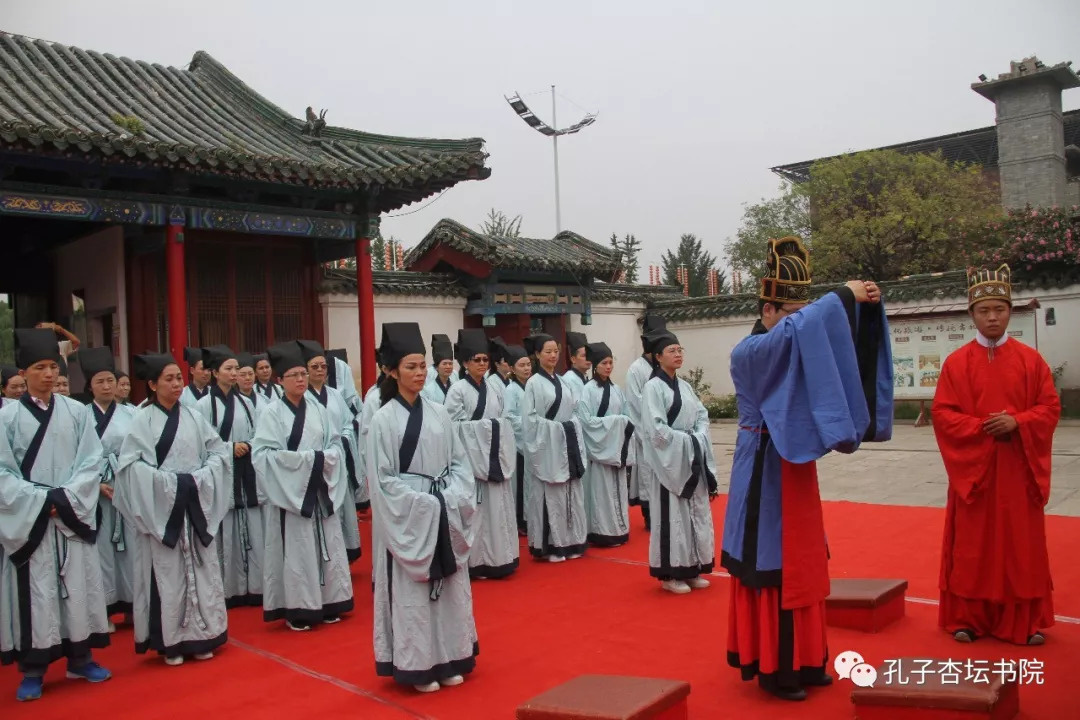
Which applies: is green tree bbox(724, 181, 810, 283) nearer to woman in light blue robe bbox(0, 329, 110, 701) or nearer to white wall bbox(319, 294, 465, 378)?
white wall bbox(319, 294, 465, 378)

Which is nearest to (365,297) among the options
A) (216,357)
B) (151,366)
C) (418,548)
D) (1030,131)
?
(216,357)

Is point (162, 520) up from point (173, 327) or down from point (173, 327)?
down

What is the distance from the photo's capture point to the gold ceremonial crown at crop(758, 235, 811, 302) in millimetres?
3975

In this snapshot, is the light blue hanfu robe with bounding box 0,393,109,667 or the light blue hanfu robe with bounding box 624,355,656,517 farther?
the light blue hanfu robe with bounding box 624,355,656,517

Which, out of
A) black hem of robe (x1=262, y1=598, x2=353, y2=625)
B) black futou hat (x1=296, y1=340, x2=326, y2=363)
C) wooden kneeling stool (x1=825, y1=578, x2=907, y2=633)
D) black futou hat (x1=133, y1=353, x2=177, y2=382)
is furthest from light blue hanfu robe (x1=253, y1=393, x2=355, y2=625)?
wooden kneeling stool (x1=825, y1=578, x2=907, y2=633)

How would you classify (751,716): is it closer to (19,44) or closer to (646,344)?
(646,344)

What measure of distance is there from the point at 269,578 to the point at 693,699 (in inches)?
119

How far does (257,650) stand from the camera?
5.20 meters

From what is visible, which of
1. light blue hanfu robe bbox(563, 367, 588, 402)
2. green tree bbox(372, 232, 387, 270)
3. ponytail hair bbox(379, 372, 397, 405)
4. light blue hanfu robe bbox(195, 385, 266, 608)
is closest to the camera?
ponytail hair bbox(379, 372, 397, 405)

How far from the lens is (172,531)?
Result: 16.3ft

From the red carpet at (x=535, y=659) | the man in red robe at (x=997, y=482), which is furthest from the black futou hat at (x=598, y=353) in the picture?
the man in red robe at (x=997, y=482)

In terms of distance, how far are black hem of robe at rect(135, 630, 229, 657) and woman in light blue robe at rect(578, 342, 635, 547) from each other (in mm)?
3441

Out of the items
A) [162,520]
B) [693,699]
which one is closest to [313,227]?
[162,520]

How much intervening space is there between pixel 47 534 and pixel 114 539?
1.39 meters
